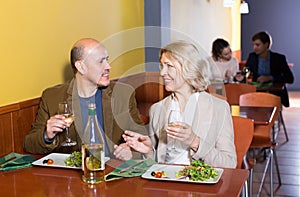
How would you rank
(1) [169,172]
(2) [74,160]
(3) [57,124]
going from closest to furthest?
(1) [169,172] → (2) [74,160] → (3) [57,124]

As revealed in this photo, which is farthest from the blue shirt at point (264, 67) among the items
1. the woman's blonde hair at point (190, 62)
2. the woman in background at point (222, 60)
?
the woman's blonde hair at point (190, 62)


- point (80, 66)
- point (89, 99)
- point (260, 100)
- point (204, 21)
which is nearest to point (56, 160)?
point (89, 99)

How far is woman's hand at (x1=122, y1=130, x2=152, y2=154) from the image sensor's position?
186 cm

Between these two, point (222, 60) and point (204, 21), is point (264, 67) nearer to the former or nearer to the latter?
point (222, 60)

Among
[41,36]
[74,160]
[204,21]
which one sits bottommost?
[74,160]

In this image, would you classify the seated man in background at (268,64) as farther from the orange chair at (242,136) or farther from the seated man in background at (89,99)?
the seated man in background at (89,99)

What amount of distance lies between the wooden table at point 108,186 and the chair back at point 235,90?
268cm

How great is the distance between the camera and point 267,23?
31.6 feet

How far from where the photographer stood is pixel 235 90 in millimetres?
4406

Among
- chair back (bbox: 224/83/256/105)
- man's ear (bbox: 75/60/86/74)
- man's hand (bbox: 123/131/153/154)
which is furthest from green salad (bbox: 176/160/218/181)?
chair back (bbox: 224/83/256/105)

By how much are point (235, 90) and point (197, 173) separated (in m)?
2.87

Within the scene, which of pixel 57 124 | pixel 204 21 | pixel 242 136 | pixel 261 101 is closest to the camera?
pixel 57 124

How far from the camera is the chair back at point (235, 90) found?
4.35 meters

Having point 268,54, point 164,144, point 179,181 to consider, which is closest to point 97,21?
point 164,144
